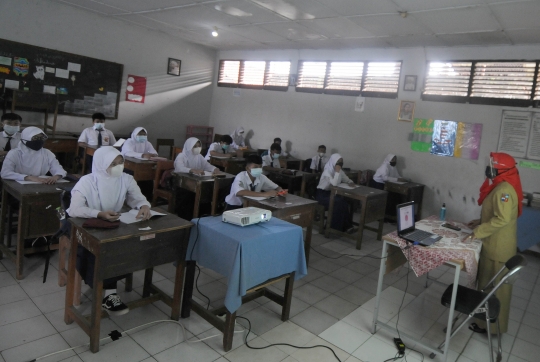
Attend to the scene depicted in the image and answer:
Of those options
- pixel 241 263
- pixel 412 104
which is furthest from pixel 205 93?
pixel 241 263

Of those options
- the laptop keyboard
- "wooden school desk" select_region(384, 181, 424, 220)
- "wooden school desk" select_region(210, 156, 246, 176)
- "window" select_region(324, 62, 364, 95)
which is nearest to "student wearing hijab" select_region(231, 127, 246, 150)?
"window" select_region(324, 62, 364, 95)

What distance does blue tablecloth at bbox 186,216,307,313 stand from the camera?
2.31 m

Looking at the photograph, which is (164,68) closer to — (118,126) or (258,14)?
(118,126)

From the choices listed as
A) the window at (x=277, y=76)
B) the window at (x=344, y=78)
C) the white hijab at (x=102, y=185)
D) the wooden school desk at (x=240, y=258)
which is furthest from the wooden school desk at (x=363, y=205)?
the window at (x=277, y=76)

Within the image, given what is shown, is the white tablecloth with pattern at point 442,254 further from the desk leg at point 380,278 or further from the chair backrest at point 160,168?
the chair backrest at point 160,168

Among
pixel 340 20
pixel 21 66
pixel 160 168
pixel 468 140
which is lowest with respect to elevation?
pixel 160 168

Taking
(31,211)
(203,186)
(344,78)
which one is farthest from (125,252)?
(344,78)

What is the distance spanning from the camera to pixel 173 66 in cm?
834

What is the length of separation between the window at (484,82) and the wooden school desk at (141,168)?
4419mm

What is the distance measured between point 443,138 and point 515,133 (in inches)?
38.3

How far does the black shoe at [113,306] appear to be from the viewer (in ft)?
8.44

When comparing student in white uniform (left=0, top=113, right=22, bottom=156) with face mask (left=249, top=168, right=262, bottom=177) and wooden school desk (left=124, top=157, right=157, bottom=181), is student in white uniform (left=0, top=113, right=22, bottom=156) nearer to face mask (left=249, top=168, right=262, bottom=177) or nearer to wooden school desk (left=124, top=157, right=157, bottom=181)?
wooden school desk (left=124, top=157, right=157, bottom=181)

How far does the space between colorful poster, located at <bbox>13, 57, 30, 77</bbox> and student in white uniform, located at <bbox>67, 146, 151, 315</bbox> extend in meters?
4.77

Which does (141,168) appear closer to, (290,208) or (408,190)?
(290,208)
